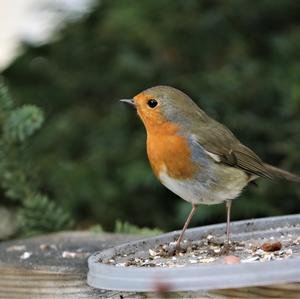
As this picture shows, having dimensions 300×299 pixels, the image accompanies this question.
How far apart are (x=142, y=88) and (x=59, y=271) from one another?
2049 millimetres

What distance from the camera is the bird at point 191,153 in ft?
12.6

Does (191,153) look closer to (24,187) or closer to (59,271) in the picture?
(24,187)

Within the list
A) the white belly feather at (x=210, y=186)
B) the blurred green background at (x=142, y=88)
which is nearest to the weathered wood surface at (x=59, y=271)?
the white belly feather at (x=210, y=186)

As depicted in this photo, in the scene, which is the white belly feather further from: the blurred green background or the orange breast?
the blurred green background

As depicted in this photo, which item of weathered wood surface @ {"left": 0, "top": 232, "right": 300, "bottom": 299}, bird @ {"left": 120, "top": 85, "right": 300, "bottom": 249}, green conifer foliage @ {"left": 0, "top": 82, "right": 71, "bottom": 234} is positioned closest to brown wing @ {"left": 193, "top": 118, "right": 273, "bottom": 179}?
bird @ {"left": 120, "top": 85, "right": 300, "bottom": 249}

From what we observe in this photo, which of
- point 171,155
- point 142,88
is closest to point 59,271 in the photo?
point 171,155

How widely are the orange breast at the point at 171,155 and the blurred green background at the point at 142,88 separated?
68 centimetres

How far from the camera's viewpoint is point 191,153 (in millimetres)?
3904

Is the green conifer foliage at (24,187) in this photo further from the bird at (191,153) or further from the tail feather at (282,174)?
the tail feather at (282,174)

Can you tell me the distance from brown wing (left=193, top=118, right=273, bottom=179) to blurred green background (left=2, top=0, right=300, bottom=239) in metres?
0.40

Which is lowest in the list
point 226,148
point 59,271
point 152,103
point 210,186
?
point 59,271

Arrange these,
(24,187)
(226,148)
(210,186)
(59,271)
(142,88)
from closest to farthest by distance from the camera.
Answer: (59,271) → (210,186) → (226,148) → (24,187) → (142,88)

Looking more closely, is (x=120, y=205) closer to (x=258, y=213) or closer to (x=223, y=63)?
(x=258, y=213)

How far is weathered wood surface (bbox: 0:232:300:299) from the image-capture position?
8.21 feet
